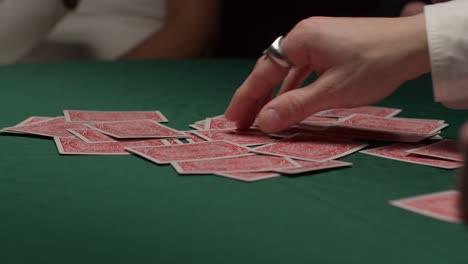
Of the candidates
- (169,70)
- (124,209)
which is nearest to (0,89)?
(169,70)

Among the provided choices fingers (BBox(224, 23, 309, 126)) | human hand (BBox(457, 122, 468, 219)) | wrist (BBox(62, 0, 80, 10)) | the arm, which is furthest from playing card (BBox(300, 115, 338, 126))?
the arm

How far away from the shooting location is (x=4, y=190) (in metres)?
0.78

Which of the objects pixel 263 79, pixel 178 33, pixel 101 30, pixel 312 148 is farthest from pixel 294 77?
pixel 101 30

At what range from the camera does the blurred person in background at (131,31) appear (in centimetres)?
308

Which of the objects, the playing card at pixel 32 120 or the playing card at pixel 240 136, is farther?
the playing card at pixel 32 120

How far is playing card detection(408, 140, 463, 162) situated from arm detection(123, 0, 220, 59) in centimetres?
220

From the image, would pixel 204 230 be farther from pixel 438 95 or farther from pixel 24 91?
pixel 24 91

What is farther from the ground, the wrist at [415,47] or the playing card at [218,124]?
the wrist at [415,47]

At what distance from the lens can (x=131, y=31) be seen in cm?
316

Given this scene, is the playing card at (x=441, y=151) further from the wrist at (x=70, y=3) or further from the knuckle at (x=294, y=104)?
the wrist at (x=70, y=3)

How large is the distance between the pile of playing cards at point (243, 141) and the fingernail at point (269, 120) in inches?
0.9

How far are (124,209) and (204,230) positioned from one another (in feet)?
0.35

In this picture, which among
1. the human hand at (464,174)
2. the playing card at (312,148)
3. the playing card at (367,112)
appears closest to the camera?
the human hand at (464,174)

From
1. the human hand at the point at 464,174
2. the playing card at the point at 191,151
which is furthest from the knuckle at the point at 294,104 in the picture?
the human hand at the point at 464,174
